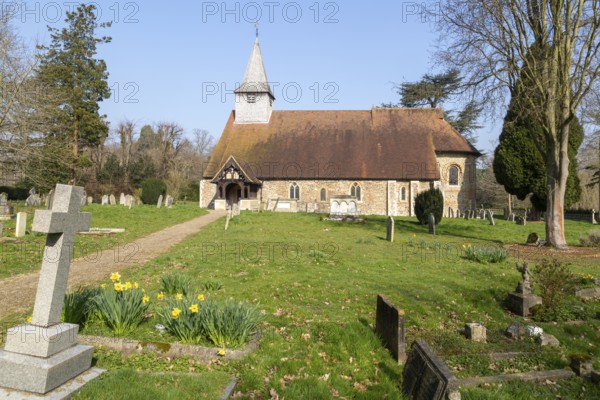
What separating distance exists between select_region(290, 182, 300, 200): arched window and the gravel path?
50.9 ft

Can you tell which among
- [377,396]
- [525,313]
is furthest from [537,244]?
[377,396]

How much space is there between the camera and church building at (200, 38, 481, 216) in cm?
3070

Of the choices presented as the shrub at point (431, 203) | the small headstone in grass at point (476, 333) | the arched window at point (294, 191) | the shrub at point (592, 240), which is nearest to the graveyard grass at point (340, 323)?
the small headstone in grass at point (476, 333)

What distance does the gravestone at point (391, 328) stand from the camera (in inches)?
196

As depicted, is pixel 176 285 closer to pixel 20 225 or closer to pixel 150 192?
pixel 20 225

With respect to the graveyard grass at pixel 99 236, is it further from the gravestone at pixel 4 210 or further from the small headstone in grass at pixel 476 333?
the small headstone in grass at pixel 476 333

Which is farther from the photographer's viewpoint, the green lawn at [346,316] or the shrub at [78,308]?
the shrub at [78,308]

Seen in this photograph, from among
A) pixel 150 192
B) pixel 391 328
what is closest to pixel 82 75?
pixel 150 192

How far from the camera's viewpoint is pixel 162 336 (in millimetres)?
4922

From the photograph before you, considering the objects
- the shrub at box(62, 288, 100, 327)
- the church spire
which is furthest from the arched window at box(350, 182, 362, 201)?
the shrub at box(62, 288, 100, 327)

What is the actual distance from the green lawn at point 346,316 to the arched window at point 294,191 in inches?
676

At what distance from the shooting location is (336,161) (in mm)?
31516

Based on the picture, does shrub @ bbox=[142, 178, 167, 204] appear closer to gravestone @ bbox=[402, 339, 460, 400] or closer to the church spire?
the church spire

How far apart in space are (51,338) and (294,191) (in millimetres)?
→ 28211
